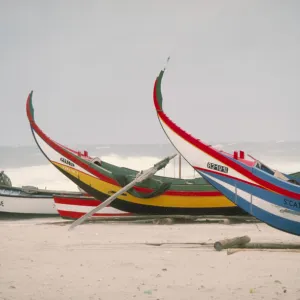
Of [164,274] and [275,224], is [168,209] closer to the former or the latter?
[275,224]

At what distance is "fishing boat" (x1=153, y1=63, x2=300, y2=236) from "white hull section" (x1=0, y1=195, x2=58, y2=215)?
22.6 feet

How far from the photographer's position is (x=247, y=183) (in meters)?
8.97

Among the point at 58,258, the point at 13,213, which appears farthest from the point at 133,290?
the point at 13,213

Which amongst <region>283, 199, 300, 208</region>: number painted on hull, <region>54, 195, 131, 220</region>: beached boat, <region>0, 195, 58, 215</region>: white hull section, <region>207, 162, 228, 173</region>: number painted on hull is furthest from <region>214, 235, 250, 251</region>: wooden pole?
<region>0, 195, 58, 215</region>: white hull section

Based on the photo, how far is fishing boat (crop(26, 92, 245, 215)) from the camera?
Answer: 12.7 m

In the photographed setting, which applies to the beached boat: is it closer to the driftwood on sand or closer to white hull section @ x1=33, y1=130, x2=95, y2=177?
white hull section @ x1=33, y1=130, x2=95, y2=177

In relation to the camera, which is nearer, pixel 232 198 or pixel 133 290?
pixel 133 290

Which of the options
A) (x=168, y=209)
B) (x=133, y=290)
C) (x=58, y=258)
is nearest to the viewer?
(x=133, y=290)

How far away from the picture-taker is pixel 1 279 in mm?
6930

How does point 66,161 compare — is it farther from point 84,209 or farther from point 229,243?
point 229,243

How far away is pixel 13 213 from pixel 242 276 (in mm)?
10607

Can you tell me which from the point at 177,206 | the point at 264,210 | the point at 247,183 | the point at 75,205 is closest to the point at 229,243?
the point at 264,210

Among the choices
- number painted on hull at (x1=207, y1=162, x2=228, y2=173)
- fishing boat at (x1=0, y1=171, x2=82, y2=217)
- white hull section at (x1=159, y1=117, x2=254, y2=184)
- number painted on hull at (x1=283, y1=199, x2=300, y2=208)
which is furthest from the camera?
fishing boat at (x1=0, y1=171, x2=82, y2=217)

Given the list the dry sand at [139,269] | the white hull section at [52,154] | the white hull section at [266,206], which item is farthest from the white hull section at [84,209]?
the white hull section at [266,206]
